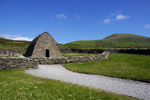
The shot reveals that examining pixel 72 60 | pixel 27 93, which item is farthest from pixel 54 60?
pixel 27 93

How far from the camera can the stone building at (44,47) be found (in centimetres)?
3328

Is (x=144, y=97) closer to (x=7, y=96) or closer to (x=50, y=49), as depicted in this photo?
(x=7, y=96)

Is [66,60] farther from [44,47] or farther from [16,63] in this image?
[44,47]

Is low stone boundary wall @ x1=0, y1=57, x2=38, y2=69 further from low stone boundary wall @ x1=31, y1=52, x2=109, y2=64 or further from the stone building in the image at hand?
the stone building

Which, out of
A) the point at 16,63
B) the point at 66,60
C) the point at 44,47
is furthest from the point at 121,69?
the point at 44,47

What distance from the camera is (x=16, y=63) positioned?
65.4 ft

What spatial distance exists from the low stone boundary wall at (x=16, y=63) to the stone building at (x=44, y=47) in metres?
12.5

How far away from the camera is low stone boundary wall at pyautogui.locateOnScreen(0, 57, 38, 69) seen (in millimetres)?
19422

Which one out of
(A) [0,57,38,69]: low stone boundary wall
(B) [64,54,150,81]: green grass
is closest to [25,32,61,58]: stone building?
(B) [64,54,150,81]: green grass

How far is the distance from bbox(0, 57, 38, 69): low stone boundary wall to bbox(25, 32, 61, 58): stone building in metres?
12.5

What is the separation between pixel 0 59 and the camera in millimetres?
19406

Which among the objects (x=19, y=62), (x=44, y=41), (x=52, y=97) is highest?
(x=44, y=41)

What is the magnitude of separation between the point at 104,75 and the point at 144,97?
7.32m

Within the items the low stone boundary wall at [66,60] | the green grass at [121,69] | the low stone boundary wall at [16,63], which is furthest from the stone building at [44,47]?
the low stone boundary wall at [16,63]
